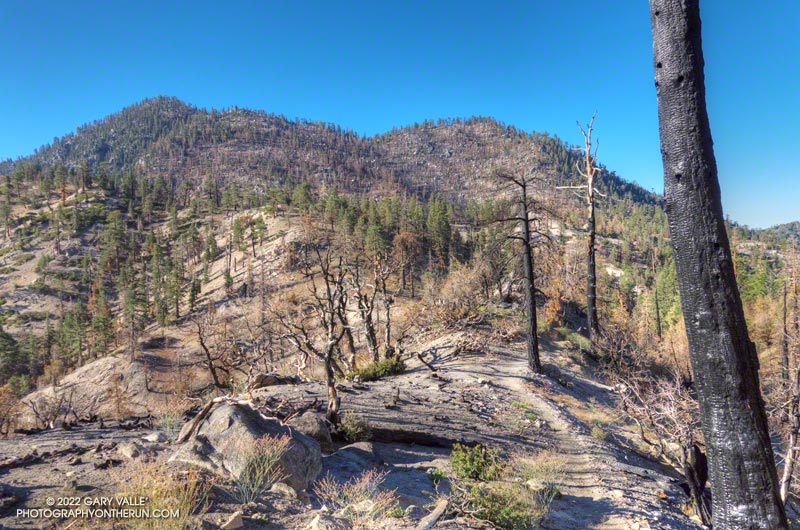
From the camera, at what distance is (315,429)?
22.1 feet

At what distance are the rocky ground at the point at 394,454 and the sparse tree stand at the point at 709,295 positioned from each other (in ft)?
7.28

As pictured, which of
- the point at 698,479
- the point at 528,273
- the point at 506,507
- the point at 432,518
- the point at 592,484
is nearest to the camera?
the point at 432,518

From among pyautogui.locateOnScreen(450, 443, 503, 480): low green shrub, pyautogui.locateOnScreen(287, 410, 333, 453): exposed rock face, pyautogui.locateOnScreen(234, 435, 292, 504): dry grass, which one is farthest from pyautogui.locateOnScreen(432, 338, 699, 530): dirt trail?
pyautogui.locateOnScreen(287, 410, 333, 453): exposed rock face

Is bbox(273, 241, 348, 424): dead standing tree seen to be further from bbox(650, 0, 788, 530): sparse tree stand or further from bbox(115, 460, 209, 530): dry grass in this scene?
bbox(650, 0, 788, 530): sparse tree stand

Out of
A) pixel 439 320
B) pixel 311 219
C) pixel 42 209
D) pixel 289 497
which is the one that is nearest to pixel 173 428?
pixel 289 497

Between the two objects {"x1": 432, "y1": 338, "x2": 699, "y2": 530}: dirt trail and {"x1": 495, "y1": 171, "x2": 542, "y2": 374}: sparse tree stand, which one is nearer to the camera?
{"x1": 432, "y1": 338, "x2": 699, "y2": 530}: dirt trail

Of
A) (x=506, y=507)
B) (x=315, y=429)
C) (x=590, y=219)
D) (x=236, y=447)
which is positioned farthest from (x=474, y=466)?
(x=590, y=219)

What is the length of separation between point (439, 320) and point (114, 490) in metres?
16.4

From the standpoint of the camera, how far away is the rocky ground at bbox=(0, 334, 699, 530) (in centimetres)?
423

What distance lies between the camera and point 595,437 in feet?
30.5

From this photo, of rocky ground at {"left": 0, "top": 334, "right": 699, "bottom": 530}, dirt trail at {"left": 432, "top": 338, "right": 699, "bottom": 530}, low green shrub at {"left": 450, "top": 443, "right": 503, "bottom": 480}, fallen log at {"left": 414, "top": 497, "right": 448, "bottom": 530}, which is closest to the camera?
fallen log at {"left": 414, "top": 497, "right": 448, "bottom": 530}

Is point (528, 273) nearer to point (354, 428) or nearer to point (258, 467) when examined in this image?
point (354, 428)

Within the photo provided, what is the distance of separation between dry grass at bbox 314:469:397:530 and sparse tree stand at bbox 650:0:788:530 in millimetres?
3027

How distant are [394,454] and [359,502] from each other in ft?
9.17
